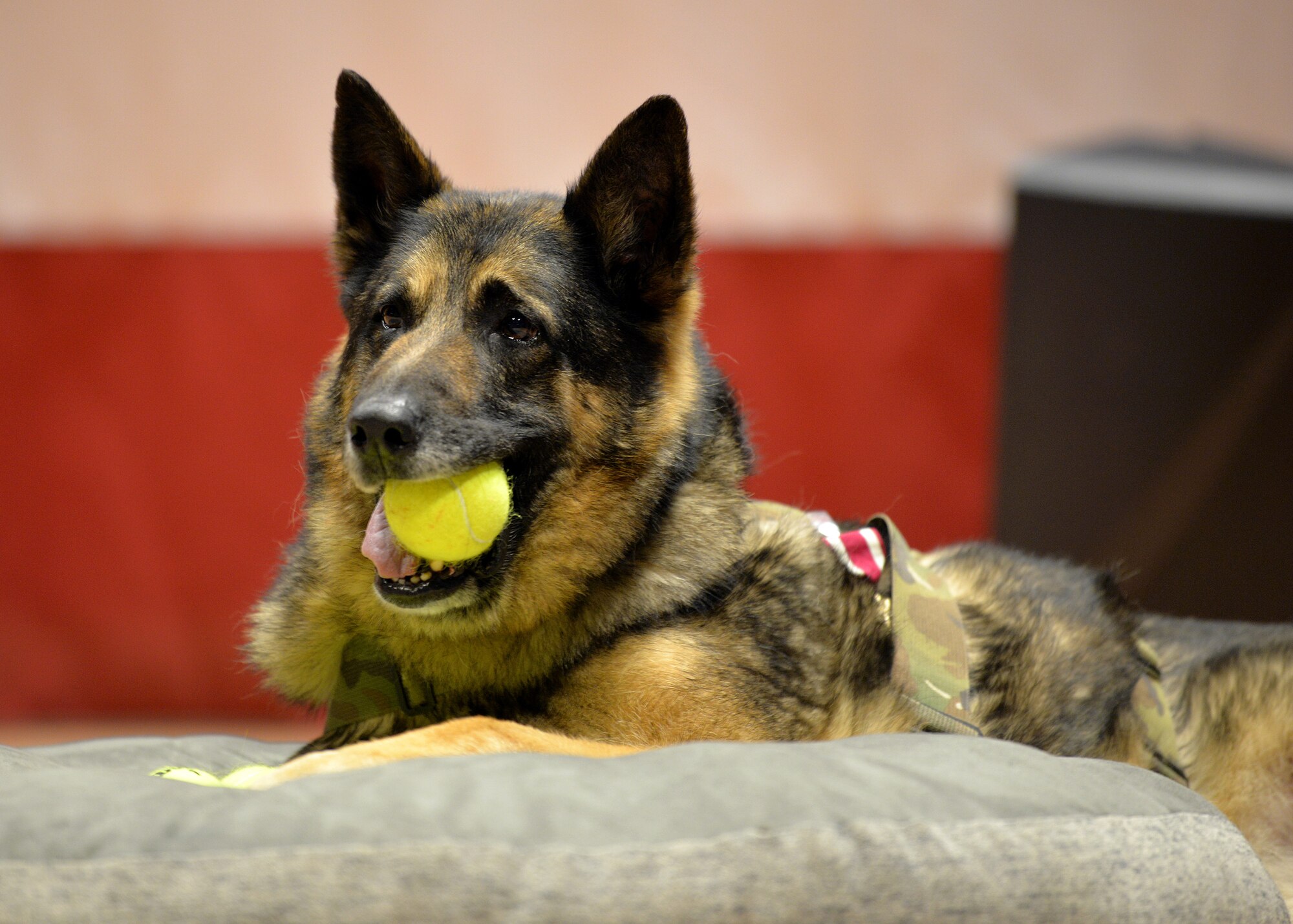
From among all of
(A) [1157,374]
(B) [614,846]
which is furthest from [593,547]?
(A) [1157,374]

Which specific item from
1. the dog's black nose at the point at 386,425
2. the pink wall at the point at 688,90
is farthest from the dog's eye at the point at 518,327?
the pink wall at the point at 688,90

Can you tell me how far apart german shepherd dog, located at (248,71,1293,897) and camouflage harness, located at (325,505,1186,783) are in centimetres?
2

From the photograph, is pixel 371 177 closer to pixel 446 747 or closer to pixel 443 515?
pixel 443 515

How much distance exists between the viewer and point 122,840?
123cm

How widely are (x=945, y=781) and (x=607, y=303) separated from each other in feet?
3.22

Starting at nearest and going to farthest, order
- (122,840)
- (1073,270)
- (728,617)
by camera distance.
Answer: (122,840) < (728,617) < (1073,270)

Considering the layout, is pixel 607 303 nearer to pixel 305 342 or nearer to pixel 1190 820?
pixel 1190 820

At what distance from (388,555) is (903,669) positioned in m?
0.89

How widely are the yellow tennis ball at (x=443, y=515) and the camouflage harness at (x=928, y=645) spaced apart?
0.70 metres

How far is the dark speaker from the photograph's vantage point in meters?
3.37

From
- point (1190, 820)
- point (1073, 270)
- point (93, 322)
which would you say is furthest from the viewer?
point (93, 322)

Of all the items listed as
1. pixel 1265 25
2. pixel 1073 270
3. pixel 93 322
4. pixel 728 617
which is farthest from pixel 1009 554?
pixel 93 322

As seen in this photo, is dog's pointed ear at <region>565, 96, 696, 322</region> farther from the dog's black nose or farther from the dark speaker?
the dark speaker

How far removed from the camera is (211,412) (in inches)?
164
